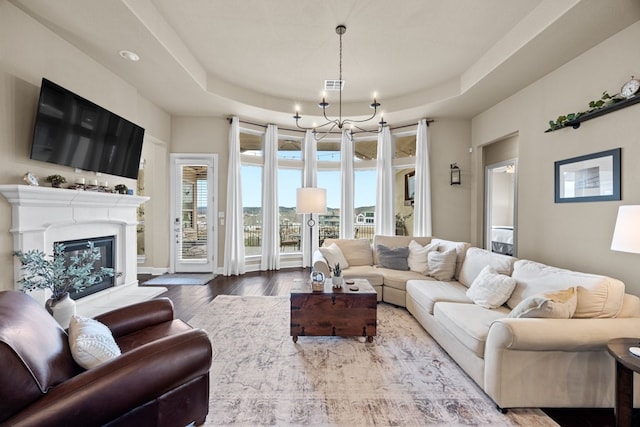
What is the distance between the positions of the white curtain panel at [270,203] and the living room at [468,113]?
510mm

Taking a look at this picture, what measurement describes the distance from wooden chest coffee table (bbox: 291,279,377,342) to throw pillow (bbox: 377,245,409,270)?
1550 mm

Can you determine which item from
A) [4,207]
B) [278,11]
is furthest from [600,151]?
[4,207]

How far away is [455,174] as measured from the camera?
18.9 feet

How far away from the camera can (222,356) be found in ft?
8.48

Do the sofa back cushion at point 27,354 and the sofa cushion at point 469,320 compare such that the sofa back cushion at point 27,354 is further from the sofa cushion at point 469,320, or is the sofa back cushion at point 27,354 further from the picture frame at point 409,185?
the picture frame at point 409,185

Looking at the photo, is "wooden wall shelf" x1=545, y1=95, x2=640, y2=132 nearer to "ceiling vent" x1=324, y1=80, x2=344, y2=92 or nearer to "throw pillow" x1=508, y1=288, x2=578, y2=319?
"throw pillow" x1=508, y1=288, x2=578, y2=319

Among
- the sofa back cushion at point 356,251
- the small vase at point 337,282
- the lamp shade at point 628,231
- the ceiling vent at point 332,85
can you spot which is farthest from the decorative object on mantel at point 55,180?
the lamp shade at point 628,231

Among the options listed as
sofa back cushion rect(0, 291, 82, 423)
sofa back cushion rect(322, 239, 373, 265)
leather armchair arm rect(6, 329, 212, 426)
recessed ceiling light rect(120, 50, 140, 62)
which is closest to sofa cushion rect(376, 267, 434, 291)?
sofa back cushion rect(322, 239, 373, 265)

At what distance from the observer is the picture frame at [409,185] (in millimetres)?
6213

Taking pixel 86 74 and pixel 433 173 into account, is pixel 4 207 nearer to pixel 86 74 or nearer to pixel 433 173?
pixel 86 74

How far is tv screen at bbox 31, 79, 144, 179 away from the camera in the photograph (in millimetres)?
2873

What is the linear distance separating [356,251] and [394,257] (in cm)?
60

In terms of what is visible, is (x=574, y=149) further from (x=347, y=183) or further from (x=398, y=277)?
(x=347, y=183)

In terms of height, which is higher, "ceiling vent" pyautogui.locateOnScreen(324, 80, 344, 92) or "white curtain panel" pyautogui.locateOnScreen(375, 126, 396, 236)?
"ceiling vent" pyautogui.locateOnScreen(324, 80, 344, 92)
